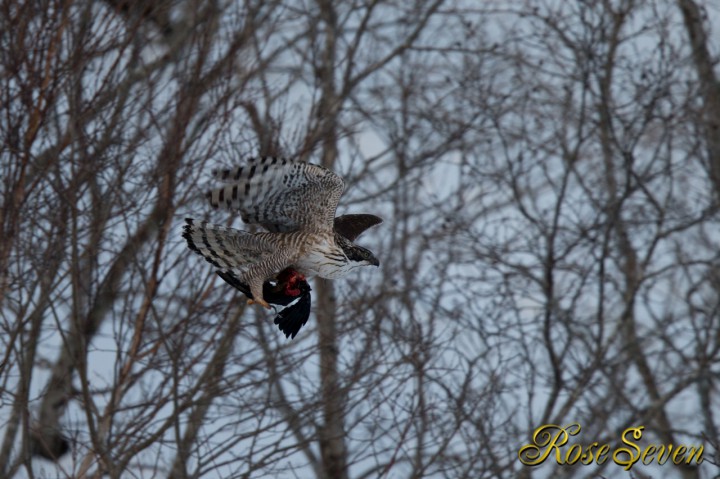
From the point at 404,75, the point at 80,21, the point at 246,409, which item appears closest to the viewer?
the point at 246,409

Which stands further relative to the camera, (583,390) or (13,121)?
(583,390)

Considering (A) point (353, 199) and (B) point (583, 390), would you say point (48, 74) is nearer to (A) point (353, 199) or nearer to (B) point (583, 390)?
(A) point (353, 199)

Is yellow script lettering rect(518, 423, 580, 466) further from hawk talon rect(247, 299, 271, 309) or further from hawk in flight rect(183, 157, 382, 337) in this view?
hawk talon rect(247, 299, 271, 309)

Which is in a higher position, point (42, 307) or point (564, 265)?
point (564, 265)

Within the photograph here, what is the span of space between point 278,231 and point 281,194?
0.33 m

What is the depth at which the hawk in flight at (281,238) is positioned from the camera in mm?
5078

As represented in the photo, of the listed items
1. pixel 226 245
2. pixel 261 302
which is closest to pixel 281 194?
pixel 226 245

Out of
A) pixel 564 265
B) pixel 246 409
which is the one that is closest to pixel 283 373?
pixel 246 409

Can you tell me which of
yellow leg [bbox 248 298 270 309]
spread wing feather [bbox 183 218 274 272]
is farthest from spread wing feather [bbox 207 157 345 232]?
yellow leg [bbox 248 298 270 309]

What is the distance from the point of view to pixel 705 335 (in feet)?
31.3

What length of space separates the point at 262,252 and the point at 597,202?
4.75 meters

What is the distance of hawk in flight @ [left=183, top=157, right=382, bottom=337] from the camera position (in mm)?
5078

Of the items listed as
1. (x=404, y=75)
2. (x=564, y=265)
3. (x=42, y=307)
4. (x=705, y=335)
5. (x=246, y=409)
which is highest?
(x=404, y=75)

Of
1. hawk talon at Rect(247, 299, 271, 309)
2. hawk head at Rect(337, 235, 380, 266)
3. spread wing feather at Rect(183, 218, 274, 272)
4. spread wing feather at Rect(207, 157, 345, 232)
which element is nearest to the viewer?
spread wing feather at Rect(207, 157, 345, 232)
